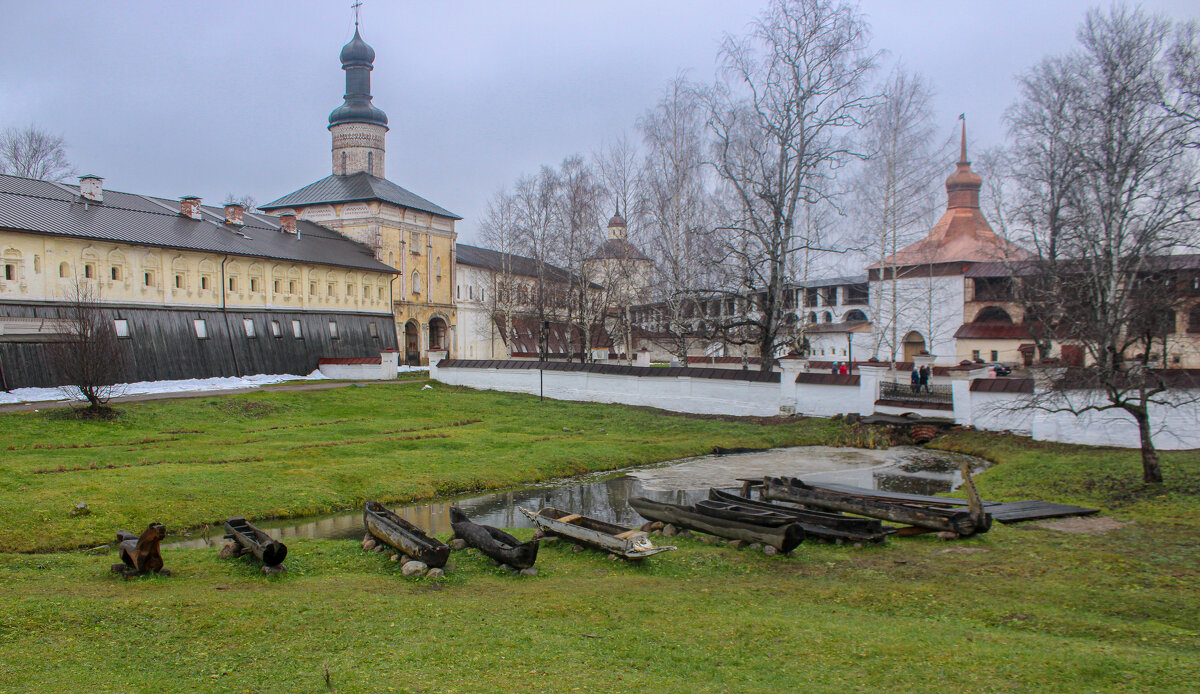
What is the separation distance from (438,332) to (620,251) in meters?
21.6

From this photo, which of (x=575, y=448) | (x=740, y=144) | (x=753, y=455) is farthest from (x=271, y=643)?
(x=740, y=144)

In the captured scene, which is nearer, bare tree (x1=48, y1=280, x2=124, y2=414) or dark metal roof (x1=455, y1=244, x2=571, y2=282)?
bare tree (x1=48, y1=280, x2=124, y2=414)

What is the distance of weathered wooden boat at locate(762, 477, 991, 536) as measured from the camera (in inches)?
406

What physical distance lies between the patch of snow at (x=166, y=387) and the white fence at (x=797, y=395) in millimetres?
7002

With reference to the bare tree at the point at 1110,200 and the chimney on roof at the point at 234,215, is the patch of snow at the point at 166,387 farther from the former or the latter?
the bare tree at the point at 1110,200

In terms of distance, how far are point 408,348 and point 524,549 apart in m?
41.1

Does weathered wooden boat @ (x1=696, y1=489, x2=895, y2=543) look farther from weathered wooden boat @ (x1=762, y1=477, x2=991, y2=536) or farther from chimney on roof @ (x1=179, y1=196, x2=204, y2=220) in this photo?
chimney on roof @ (x1=179, y1=196, x2=204, y2=220)

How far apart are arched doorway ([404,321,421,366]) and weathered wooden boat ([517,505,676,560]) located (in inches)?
1521

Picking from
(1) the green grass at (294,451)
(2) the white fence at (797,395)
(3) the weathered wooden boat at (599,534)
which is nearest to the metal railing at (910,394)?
(2) the white fence at (797,395)

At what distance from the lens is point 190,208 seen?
117 feet

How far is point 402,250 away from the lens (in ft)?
154

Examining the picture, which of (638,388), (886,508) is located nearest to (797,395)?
(638,388)

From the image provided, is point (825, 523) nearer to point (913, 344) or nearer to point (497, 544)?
point (497, 544)

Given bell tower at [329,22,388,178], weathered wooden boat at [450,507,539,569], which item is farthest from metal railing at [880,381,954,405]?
bell tower at [329,22,388,178]
